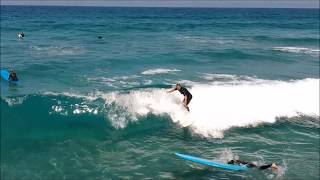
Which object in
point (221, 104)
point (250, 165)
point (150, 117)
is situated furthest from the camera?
point (221, 104)

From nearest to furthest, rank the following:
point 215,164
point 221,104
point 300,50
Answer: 1. point 215,164
2. point 221,104
3. point 300,50

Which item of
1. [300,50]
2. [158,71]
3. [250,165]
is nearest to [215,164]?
[250,165]

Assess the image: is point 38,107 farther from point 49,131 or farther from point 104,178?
point 104,178

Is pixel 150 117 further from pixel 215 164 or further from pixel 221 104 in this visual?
pixel 215 164

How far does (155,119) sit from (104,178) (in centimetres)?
671

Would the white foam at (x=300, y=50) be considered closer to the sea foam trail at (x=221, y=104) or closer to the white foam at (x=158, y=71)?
the sea foam trail at (x=221, y=104)

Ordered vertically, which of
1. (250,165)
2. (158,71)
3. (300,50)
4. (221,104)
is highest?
(300,50)

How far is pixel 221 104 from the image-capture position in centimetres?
2291

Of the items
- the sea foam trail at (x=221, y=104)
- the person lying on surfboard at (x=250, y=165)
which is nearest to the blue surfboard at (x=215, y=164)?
the person lying on surfboard at (x=250, y=165)

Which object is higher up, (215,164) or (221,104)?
(221,104)

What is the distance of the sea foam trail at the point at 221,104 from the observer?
20.1 meters

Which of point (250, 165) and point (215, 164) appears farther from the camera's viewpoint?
point (250, 165)

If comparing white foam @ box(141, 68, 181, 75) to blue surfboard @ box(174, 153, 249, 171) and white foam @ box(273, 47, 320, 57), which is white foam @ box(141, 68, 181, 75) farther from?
white foam @ box(273, 47, 320, 57)

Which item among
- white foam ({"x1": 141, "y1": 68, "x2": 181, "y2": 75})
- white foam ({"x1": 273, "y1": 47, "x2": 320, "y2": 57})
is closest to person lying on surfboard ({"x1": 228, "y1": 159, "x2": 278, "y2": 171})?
white foam ({"x1": 141, "y1": 68, "x2": 181, "y2": 75})
